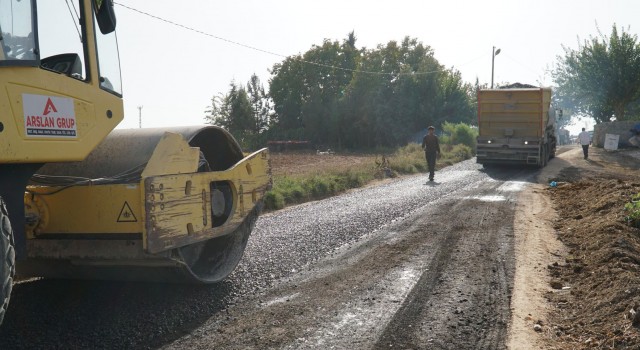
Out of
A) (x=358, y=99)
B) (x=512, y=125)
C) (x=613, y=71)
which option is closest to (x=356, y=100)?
(x=358, y=99)

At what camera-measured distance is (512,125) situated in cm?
2066

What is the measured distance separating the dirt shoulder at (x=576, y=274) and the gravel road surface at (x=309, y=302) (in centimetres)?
24

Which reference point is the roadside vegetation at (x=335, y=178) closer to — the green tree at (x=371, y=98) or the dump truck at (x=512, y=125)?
the dump truck at (x=512, y=125)

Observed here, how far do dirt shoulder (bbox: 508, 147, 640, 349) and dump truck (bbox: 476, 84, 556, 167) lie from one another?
8.20m

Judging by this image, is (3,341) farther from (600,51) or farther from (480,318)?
(600,51)

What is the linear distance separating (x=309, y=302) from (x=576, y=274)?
116 inches

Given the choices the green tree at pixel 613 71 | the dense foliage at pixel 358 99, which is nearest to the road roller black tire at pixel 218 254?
the green tree at pixel 613 71

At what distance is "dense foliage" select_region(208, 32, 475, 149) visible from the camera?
49875mm

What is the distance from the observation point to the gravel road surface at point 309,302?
14.2ft

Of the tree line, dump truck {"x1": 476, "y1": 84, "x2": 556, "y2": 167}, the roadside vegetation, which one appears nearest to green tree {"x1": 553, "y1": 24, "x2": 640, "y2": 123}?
the tree line

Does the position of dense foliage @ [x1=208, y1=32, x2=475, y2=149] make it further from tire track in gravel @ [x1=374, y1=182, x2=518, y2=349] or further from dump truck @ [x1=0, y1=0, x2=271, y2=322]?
dump truck @ [x1=0, y1=0, x2=271, y2=322]

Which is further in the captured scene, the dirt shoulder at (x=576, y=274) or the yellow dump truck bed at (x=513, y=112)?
the yellow dump truck bed at (x=513, y=112)

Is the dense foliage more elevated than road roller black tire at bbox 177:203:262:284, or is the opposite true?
the dense foliage

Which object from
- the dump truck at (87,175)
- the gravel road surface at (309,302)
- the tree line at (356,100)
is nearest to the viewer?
the dump truck at (87,175)
